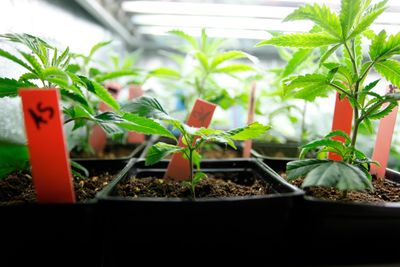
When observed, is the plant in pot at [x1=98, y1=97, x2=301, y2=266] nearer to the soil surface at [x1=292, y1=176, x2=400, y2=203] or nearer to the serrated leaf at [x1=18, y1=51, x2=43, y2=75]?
the soil surface at [x1=292, y1=176, x2=400, y2=203]

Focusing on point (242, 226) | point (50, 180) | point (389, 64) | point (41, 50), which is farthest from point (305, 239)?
point (41, 50)

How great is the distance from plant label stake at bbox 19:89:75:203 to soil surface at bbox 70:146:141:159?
1.95 feet

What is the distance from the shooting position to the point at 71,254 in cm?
60

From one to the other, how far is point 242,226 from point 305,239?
171mm

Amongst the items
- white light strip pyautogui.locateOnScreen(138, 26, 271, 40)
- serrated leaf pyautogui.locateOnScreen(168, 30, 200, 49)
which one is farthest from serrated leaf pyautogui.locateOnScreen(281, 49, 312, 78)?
white light strip pyautogui.locateOnScreen(138, 26, 271, 40)

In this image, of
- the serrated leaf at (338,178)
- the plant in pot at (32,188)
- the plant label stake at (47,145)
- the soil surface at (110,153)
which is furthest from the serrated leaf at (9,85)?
the serrated leaf at (338,178)

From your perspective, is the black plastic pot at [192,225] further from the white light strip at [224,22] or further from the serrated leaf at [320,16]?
the white light strip at [224,22]

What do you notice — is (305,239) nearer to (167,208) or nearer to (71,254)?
(167,208)

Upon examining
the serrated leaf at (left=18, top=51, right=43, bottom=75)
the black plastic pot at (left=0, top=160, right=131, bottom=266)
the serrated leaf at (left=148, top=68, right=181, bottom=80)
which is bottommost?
the black plastic pot at (left=0, top=160, right=131, bottom=266)

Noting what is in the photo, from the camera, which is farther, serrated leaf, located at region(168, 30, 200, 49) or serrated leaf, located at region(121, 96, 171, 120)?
serrated leaf, located at region(168, 30, 200, 49)

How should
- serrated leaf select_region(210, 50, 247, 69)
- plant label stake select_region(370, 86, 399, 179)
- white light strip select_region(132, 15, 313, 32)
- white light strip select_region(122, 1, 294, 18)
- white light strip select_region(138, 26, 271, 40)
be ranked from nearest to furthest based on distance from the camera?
plant label stake select_region(370, 86, 399, 179)
serrated leaf select_region(210, 50, 247, 69)
white light strip select_region(122, 1, 294, 18)
white light strip select_region(132, 15, 313, 32)
white light strip select_region(138, 26, 271, 40)

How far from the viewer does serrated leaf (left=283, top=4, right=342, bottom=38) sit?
2.15 feet

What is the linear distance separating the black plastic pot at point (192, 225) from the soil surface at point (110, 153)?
62cm

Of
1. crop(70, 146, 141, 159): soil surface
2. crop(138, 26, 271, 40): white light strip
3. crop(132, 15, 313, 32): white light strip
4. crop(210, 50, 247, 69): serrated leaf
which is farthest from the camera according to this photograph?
crop(138, 26, 271, 40): white light strip
